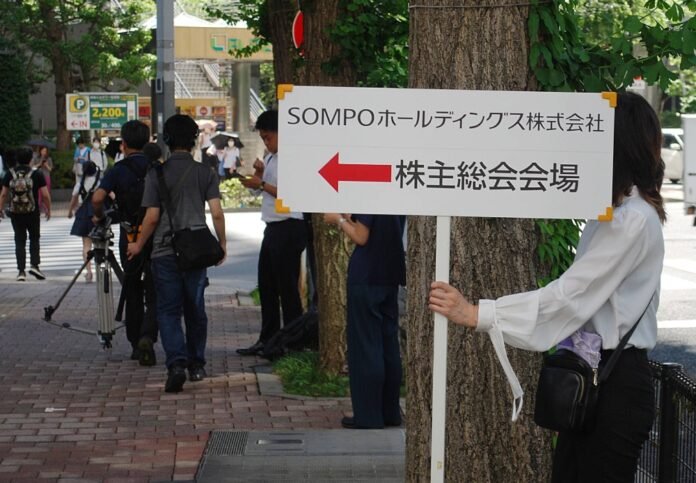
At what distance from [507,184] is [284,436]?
388 centimetres

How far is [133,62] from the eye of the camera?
4028cm

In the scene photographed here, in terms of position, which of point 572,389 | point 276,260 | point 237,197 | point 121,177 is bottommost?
point 237,197

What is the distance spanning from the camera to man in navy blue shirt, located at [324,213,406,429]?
24.9ft

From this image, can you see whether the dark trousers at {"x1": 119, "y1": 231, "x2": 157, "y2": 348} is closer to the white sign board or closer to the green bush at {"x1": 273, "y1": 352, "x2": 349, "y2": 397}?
the green bush at {"x1": 273, "y1": 352, "x2": 349, "y2": 397}

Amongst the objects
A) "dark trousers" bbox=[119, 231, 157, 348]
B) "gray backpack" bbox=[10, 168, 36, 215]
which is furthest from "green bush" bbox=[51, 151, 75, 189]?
"dark trousers" bbox=[119, 231, 157, 348]

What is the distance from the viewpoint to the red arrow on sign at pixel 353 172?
163 inches

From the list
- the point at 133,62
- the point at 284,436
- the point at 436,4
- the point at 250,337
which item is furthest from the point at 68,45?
the point at 436,4

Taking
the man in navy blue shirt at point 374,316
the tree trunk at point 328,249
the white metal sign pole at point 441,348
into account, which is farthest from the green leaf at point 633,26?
the tree trunk at point 328,249

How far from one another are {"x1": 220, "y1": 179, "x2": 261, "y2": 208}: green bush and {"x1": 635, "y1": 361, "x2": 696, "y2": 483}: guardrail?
28830 millimetres

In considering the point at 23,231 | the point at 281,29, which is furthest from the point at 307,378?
the point at 23,231

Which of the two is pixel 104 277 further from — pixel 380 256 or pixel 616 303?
pixel 616 303

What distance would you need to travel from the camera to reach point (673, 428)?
4.88 metres

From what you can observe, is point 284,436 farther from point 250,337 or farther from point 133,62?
point 133,62

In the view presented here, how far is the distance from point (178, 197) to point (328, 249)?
1149 mm
